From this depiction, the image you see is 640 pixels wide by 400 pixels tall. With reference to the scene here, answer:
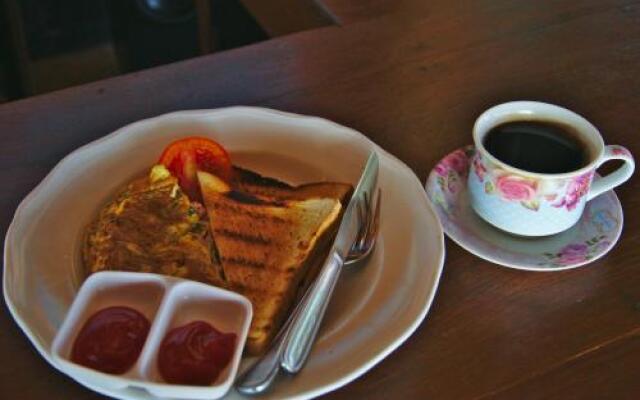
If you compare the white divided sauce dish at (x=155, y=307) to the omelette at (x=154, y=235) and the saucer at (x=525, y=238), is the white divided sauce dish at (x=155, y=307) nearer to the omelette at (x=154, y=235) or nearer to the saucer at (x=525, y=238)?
the omelette at (x=154, y=235)

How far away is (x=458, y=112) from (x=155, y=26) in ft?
5.47

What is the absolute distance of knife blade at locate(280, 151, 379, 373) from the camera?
27.7 inches

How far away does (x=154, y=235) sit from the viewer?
2.72 ft

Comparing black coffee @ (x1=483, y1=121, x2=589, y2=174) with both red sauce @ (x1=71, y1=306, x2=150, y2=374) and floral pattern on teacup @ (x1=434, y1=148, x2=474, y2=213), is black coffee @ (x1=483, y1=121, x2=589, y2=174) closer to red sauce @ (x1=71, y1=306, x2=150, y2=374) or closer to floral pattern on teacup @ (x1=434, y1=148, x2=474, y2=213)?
floral pattern on teacup @ (x1=434, y1=148, x2=474, y2=213)

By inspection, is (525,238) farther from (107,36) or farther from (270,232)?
(107,36)

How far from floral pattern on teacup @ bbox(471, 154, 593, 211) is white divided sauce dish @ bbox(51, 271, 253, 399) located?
0.32 m

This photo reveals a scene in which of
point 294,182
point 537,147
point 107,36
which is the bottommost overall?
point 107,36

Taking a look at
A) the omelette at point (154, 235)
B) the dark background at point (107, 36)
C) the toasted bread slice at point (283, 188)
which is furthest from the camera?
the dark background at point (107, 36)

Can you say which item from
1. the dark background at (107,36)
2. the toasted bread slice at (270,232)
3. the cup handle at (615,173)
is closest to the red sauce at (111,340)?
the toasted bread slice at (270,232)

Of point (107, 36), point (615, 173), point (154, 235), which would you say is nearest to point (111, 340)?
point (154, 235)

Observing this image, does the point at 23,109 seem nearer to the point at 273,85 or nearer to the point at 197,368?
the point at 273,85

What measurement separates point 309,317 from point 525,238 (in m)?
0.30

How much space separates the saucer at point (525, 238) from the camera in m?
0.83

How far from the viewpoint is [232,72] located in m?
1.14
